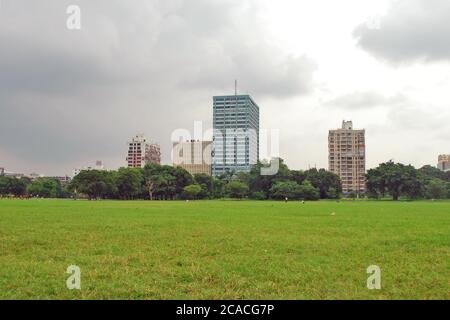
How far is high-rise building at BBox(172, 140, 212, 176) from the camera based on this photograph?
159750 millimetres

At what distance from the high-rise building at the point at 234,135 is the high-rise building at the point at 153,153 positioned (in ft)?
91.6

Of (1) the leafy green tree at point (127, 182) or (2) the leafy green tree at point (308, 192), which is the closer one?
(2) the leafy green tree at point (308, 192)

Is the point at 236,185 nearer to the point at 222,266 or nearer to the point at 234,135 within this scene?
the point at 234,135

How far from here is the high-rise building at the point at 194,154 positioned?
15975 centimetres

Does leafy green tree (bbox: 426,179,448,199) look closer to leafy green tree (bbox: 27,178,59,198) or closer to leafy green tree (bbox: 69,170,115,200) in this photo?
leafy green tree (bbox: 69,170,115,200)

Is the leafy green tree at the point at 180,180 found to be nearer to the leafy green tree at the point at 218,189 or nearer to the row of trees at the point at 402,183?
the leafy green tree at the point at 218,189

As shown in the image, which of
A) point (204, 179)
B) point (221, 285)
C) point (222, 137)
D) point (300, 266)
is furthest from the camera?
point (222, 137)

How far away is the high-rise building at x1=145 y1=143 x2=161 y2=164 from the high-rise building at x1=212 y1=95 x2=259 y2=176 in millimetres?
27907

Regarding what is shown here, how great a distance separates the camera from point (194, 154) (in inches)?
6501

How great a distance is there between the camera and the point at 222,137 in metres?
160

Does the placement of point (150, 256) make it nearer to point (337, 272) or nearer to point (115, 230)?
point (337, 272)

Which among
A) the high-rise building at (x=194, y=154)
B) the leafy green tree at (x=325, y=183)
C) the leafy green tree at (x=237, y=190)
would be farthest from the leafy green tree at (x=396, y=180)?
the high-rise building at (x=194, y=154)
